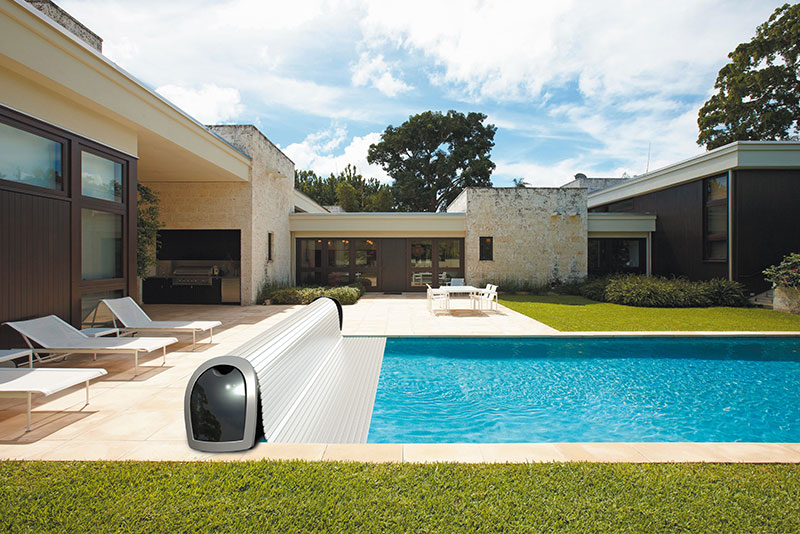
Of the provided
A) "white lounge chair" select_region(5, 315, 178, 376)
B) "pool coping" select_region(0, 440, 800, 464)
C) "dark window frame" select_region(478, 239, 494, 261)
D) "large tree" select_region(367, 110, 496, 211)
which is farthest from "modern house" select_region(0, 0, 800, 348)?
"large tree" select_region(367, 110, 496, 211)

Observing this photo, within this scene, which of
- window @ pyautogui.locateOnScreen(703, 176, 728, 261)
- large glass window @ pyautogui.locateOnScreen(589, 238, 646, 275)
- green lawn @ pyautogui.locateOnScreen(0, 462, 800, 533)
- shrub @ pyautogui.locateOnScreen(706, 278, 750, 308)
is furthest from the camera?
large glass window @ pyautogui.locateOnScreen(589, 238, 646, 275)

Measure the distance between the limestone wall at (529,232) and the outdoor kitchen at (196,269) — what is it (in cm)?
926

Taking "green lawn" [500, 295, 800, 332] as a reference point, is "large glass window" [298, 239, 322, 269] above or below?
above

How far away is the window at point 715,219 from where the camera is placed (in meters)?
12.9

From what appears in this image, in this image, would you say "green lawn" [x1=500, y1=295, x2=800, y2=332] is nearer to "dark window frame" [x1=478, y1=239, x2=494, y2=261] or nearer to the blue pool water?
the blue pool water

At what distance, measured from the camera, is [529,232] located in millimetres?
16094

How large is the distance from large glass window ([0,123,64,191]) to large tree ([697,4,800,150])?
27.5 m

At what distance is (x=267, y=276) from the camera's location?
13.5m

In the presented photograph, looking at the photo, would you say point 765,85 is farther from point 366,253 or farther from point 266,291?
point 266,291

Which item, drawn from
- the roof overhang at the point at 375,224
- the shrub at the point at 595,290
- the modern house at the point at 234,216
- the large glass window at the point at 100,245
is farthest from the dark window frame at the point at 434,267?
the large glass window at the point at 100,245

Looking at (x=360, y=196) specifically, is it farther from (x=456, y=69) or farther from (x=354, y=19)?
(x=354, y=19)

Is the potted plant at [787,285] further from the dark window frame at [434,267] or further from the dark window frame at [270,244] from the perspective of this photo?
the dark window frame at [270,244]

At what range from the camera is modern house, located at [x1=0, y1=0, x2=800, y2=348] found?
17.3 ft

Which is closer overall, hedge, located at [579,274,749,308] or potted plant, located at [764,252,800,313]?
potted plant, located at [764,252,800,313]
